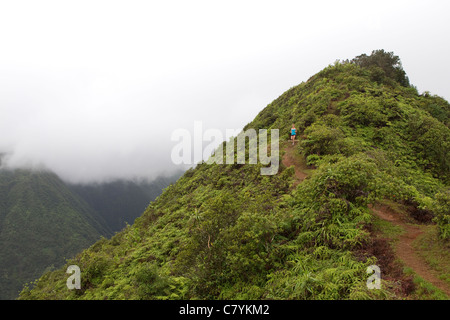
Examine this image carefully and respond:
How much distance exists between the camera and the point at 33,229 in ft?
414

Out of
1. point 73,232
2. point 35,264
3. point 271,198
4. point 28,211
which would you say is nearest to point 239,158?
point 271,198

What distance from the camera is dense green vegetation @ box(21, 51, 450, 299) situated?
272 inches

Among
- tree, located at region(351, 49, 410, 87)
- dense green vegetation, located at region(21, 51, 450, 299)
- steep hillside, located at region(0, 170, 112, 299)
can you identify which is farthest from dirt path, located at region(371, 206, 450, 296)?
steep hillside, located at region(0, 170, 112, 299)

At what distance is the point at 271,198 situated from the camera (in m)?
11.9

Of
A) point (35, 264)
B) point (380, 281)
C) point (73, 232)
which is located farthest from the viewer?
point (73, 232)

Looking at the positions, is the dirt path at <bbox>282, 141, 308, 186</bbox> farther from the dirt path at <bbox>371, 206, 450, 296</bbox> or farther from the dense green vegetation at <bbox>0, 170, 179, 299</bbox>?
the dense green vegetation at <bbox>0, 170, 179, 299</bbox>

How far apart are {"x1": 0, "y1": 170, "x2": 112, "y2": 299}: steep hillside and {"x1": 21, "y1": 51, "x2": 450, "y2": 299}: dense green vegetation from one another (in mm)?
105972

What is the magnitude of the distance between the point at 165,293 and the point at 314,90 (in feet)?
84.8

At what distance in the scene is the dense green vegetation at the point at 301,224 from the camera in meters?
6.90

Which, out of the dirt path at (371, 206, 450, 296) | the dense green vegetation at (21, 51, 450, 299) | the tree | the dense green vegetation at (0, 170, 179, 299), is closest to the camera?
the dirt path at (371, 206, 450, 296)

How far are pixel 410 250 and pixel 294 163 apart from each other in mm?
8819

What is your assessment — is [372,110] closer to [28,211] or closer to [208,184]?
[208,184]

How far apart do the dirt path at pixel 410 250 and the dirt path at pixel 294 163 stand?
14.5 ft

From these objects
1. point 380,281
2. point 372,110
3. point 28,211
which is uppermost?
point 372,110
